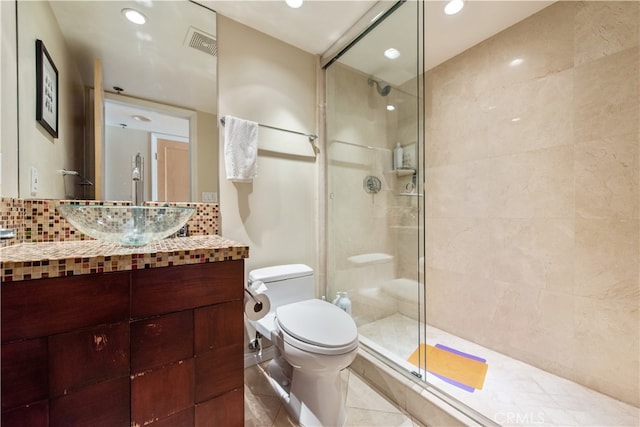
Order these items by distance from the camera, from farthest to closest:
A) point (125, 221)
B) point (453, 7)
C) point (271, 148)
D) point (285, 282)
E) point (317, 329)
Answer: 1. point (271, 148)
2. point (285, 282)
3. point (453, 7)
4. point (317, 329)
5. point (125, 221)

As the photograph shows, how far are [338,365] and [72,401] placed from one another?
879 mm

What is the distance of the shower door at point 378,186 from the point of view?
5.29 feet

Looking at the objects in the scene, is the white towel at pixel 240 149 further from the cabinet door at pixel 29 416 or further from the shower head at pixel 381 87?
the cabinet door at pixel 29 416

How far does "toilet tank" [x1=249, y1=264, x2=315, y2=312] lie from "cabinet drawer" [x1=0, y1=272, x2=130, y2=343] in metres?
0.83

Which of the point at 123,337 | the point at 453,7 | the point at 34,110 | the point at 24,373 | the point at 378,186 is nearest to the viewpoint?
the point at 24,373

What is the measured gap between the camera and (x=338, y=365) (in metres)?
1.10

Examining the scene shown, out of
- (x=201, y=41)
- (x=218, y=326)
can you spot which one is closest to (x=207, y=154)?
(x=201, y=41)

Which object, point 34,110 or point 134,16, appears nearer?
point 34,110

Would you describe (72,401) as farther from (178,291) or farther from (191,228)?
(191,228)

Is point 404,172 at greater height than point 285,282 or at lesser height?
greater

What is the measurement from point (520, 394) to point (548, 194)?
44.9 inches

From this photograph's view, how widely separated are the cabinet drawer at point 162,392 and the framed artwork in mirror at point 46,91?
1109 mm

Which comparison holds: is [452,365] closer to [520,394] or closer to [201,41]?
[520,394]

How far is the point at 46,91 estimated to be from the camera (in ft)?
3.51
